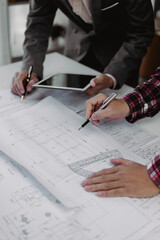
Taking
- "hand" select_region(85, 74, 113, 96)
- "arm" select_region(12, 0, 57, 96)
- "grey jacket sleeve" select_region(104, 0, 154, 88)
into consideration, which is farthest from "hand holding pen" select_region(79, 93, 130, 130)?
"arm" select_region(12, 0, 57, 96)

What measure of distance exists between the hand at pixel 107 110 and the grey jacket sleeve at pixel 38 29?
1.46 feet

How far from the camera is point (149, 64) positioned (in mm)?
2256

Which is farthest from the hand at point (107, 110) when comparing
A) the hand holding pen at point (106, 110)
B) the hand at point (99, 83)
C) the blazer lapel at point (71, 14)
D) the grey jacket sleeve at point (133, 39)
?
the blazer lapel at point (71, 14)

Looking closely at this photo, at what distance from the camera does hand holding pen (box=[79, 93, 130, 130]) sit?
106 cm

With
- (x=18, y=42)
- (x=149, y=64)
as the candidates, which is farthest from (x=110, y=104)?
(x=18, y=42)

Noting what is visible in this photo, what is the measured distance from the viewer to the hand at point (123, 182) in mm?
791

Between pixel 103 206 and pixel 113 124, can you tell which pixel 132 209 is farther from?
pixel 113 124

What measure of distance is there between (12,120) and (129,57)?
2.02ft

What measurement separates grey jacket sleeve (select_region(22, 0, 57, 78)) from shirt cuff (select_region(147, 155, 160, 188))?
2.62 ft

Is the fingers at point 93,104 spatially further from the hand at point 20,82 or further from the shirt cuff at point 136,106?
the hand at point 20,82

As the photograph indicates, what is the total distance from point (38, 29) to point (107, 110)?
68 centimetres

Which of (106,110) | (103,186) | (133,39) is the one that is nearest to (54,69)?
(133,39)

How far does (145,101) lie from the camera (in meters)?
1.12

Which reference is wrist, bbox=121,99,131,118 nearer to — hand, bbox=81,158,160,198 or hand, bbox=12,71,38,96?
hand, bbox=81,158,160,198
